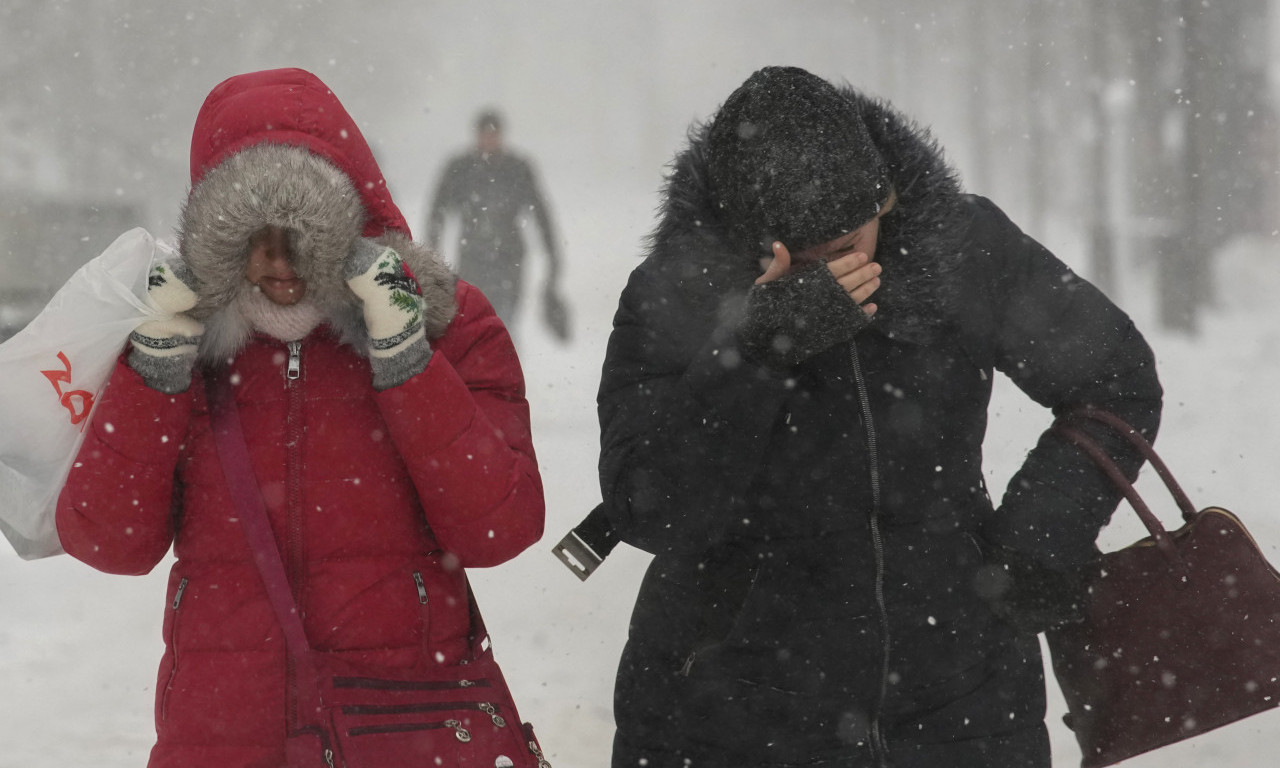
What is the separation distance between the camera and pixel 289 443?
1.96m

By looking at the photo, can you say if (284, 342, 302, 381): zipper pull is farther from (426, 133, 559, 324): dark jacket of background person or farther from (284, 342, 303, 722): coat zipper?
(426, 133, 559, 324): dark jacket of background person

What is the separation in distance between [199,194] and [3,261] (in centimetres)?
1594

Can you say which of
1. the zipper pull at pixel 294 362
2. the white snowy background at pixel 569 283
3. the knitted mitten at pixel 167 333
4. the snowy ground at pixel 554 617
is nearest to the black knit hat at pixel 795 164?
the white snowy background at pixel 569 283

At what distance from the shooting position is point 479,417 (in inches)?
77.9

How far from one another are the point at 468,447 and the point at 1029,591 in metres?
0.87

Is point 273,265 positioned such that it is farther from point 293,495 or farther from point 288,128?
point 293,495

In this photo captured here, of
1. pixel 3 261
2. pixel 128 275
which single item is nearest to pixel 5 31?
pixel 3 261

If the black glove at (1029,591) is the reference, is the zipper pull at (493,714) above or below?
below

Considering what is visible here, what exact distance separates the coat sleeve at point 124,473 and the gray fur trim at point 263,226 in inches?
4.7

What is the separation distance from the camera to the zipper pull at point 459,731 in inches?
73.9

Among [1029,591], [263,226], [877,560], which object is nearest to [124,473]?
[263,226]

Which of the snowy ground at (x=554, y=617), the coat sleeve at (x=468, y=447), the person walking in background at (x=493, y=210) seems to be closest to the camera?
the coat sleeve at (x=468, y=447)

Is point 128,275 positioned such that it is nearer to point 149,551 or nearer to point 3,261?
point 149,551

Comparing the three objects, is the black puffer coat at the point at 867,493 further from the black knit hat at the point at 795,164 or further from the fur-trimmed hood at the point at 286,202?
the fur-trimmed hood at the point at 286,202
